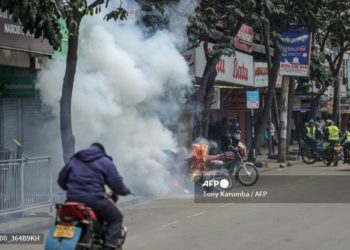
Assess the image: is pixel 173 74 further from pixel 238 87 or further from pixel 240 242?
pixel 238 87

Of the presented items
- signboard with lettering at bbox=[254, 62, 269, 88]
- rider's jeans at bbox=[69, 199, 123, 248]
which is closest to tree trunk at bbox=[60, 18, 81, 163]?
rider's jeans at bbox=[69, 199, 123, 248]

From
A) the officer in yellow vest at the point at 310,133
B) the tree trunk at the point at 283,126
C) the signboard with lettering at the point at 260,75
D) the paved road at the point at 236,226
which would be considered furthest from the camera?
the signboard with lettering at the point at 260,75

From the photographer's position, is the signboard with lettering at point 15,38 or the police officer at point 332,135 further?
the police officer at point 332,135

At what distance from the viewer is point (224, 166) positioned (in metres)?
15.6

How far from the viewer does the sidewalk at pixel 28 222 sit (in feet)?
34.0

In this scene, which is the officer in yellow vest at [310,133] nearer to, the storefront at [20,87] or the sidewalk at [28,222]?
the storefront at [20,87]

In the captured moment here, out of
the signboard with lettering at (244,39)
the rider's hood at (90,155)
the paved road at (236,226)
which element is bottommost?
the paved road at (236,226)

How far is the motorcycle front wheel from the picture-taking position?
1584cm

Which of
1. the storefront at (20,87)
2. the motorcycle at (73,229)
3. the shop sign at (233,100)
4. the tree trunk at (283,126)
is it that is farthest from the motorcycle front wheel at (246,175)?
the shop sign at (233,100)

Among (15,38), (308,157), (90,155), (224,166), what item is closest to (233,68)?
(308,157)

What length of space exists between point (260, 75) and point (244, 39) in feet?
6.66

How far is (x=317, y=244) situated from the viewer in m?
8.34

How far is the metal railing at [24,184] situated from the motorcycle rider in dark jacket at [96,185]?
475 centimetres

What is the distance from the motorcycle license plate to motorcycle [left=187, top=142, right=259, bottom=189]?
29.3 ft
